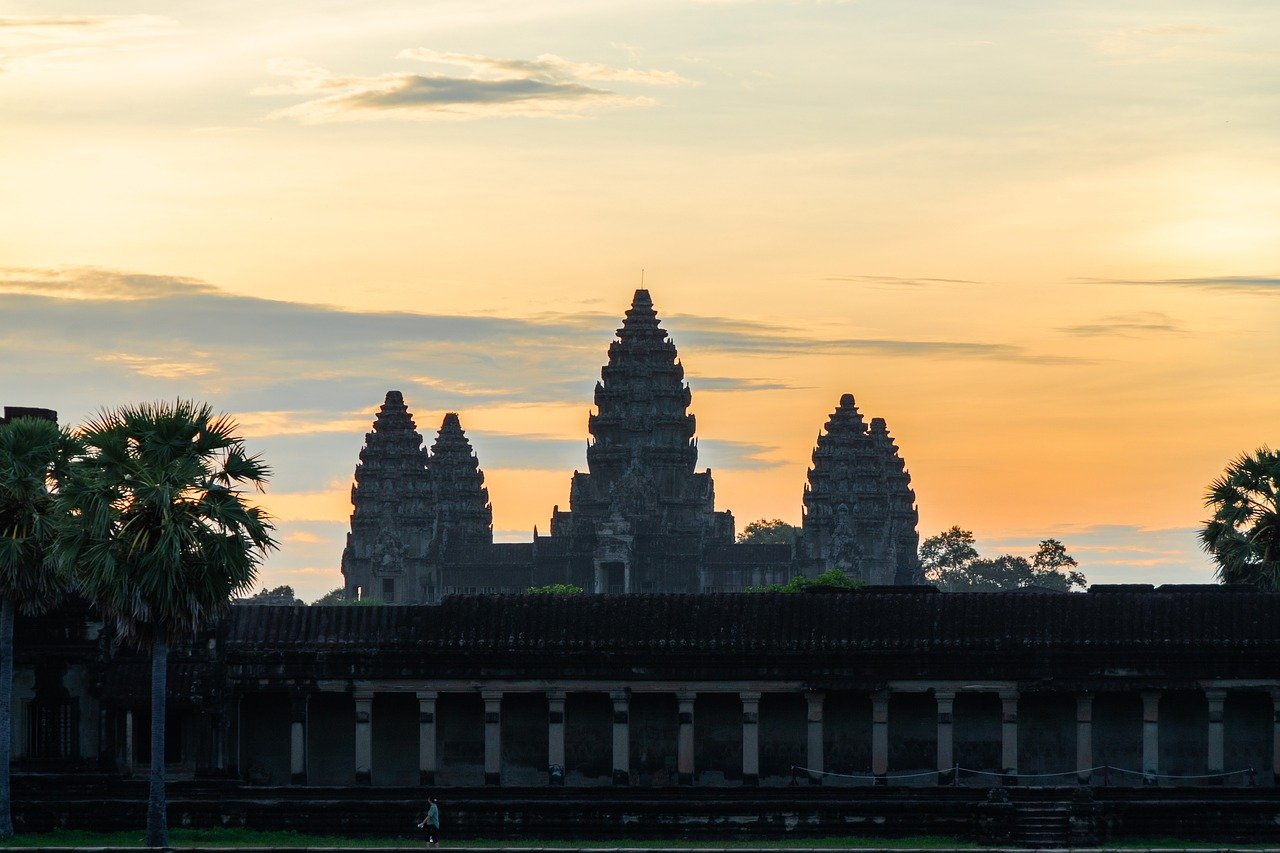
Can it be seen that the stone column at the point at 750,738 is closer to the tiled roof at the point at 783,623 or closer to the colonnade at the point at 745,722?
the colonnade at the point at 745,722

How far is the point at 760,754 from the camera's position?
66.9m

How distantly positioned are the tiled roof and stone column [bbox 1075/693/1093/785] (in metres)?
1.50

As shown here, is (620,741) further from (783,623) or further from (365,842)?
(365,842)

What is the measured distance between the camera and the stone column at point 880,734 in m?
64.9

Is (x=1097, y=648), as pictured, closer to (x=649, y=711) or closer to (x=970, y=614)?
(x=970, y=614)

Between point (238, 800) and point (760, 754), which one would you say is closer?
point (238, 800)

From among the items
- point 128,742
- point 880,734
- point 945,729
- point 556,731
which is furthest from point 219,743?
point 945,729

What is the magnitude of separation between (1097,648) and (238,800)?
2082cm

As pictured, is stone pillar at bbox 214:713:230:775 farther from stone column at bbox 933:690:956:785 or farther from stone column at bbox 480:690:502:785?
stone column at bbox 933:690:956:785

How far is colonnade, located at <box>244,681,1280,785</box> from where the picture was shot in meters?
64.8

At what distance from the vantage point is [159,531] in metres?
54.7

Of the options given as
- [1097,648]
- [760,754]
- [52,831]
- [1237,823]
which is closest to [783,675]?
[760,754]

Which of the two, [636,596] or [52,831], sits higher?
[636,596]

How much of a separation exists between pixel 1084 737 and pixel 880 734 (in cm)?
496
